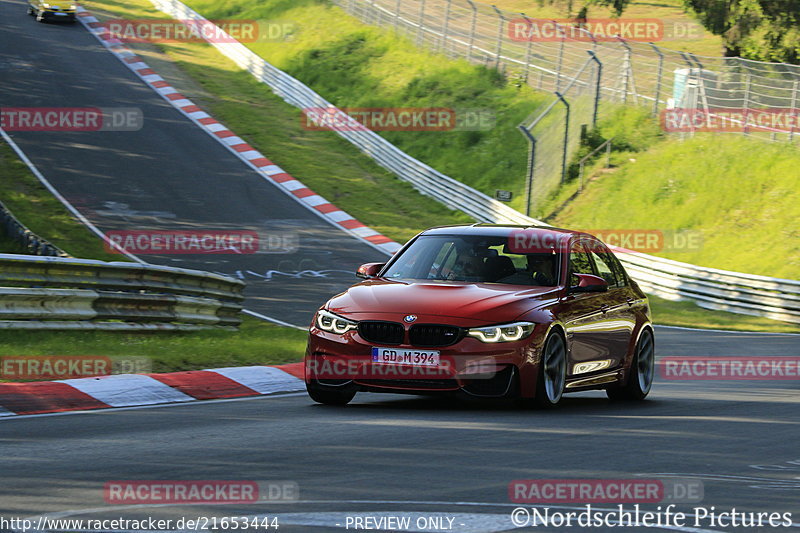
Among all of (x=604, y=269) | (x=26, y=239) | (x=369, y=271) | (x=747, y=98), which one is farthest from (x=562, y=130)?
(x=369, y=271)

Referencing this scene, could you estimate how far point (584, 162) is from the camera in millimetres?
34094

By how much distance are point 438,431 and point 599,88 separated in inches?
1092

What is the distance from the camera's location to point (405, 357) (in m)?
9.41

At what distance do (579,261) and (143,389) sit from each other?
3.99 meters

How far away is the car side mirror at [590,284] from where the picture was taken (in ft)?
34.1

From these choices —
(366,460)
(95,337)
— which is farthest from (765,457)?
(95,337)

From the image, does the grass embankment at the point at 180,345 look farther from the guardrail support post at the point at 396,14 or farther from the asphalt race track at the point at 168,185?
the guardrail support post at the point at 396,14

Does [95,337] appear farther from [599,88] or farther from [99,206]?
[599,88]

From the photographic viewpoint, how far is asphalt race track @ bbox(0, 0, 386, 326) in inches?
921

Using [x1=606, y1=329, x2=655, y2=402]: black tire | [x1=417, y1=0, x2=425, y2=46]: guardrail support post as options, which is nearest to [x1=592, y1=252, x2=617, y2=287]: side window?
[x1=606, y1=329, x2=655, y2=402]: black tire

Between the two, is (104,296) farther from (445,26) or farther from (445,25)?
(445,26)

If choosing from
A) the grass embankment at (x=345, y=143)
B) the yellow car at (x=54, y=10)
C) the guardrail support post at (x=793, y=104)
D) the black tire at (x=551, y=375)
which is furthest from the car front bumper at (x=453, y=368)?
the yellow car at (x=54, y=10)

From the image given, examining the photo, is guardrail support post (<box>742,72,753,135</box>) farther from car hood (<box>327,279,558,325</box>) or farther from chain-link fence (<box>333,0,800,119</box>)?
car hood (<box>327,279,558,325</box>)

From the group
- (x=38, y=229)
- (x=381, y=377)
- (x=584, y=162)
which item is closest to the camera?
(x=381, y=377)
